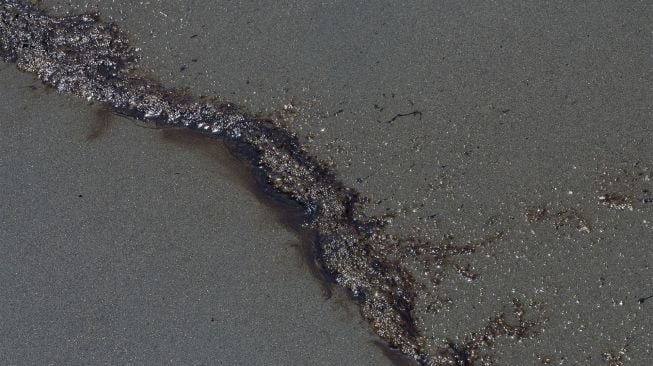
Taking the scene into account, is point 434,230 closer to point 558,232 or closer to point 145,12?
point 558,232

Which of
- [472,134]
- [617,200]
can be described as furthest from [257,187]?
[617,200]

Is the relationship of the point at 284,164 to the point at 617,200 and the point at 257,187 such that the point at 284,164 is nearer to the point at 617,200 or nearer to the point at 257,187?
the point at 257,187

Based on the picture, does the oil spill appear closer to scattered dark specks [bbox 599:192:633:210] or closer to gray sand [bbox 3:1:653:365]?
gray sand [bbox 3:1:653:365]

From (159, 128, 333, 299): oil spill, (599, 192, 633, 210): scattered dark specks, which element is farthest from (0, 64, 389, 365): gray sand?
(599, 192, 633, 210): scattered dark specks

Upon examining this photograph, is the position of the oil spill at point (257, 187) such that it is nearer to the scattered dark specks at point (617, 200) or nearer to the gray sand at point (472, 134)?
the gray sand at point (472, 134)

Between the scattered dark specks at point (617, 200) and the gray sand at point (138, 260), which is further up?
the scattered dark specks at point (617, 200)

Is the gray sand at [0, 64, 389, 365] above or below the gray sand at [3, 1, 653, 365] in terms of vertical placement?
below

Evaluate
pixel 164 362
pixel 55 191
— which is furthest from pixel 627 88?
pixel 55 191

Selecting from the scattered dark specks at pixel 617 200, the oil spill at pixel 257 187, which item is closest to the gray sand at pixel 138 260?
the oil spill at pixel 257 187
